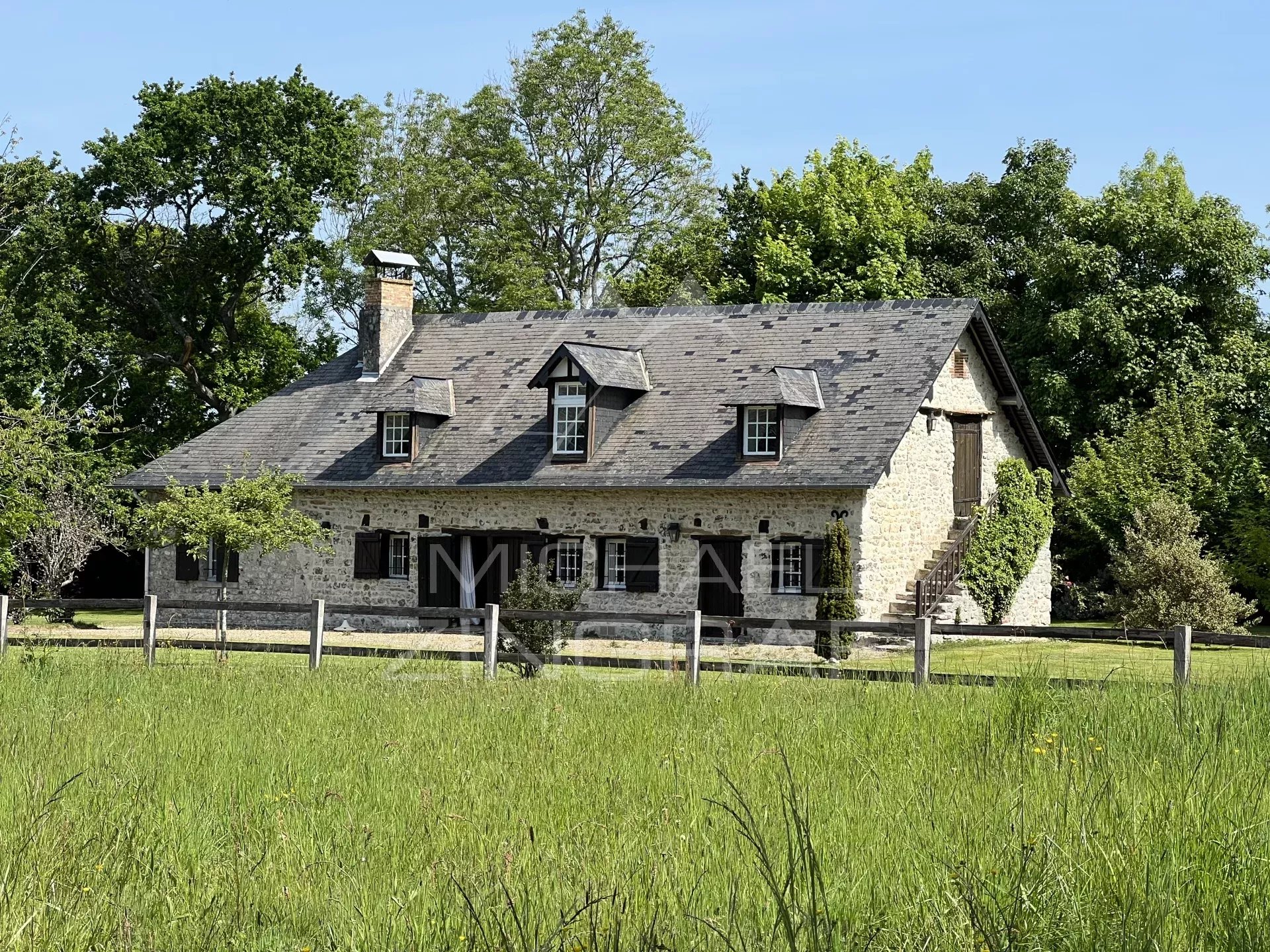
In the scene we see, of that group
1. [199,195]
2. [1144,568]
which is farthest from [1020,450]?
[199,195]

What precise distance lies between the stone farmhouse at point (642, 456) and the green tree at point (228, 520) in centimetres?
132

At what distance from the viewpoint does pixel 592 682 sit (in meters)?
13.3

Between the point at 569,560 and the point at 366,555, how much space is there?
13.6 ft

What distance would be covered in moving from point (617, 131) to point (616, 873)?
3916 centimetres

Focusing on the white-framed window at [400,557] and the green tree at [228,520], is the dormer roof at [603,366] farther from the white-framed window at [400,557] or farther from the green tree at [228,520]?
the green tree at [228,520]

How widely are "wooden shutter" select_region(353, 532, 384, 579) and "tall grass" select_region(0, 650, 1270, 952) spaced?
1770 centimetres

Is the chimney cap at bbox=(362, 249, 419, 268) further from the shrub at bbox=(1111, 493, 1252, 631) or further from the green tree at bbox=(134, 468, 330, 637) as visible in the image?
the shrub at bbox=(1111, 493, 1252, 631)

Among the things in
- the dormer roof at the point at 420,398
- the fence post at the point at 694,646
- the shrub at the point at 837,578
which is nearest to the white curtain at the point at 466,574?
the dormer roof at the point at 420,398

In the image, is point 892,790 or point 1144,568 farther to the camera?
point 1144,568

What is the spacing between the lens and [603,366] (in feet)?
91.8

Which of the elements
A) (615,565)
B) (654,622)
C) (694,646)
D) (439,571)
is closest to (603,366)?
(615,565)

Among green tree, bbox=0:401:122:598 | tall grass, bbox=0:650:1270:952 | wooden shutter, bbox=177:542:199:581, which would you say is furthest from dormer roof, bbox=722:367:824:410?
tall grass, bbox=0:650:1270:952

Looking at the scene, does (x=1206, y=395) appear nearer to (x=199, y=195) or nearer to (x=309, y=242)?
(x=309, y=242)

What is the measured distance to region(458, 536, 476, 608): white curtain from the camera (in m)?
28.2
